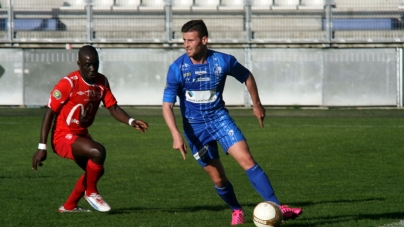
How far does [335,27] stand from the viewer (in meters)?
23.0

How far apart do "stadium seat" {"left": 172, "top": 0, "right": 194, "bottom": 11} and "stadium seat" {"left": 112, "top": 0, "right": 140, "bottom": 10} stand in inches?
48.4

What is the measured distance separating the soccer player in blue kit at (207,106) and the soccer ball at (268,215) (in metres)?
0.17

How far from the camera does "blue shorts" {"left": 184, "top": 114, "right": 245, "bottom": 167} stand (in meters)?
6.33

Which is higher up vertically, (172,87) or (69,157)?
(172,87)

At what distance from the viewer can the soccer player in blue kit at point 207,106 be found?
6.23 metres

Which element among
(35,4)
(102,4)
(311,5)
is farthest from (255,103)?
(35,4)

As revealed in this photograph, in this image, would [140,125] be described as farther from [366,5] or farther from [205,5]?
[366,5]

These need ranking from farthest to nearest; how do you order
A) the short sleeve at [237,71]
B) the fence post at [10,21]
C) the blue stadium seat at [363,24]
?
the fence post at [10,21]
the blue stadium seat at [363,24]
the short sleeve at [237,71]

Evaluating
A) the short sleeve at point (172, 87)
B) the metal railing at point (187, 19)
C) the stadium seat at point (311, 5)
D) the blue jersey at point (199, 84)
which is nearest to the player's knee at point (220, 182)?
the blue jersey at point (199, 84)

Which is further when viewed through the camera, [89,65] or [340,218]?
[89,65]

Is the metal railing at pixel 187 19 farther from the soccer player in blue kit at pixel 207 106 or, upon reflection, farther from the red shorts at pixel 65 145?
the soccer player in blue kit at pixel 207 106

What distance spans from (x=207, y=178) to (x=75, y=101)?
307 centimetres

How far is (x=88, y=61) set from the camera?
273 inches

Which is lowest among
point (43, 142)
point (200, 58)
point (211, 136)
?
point (43, 142)
